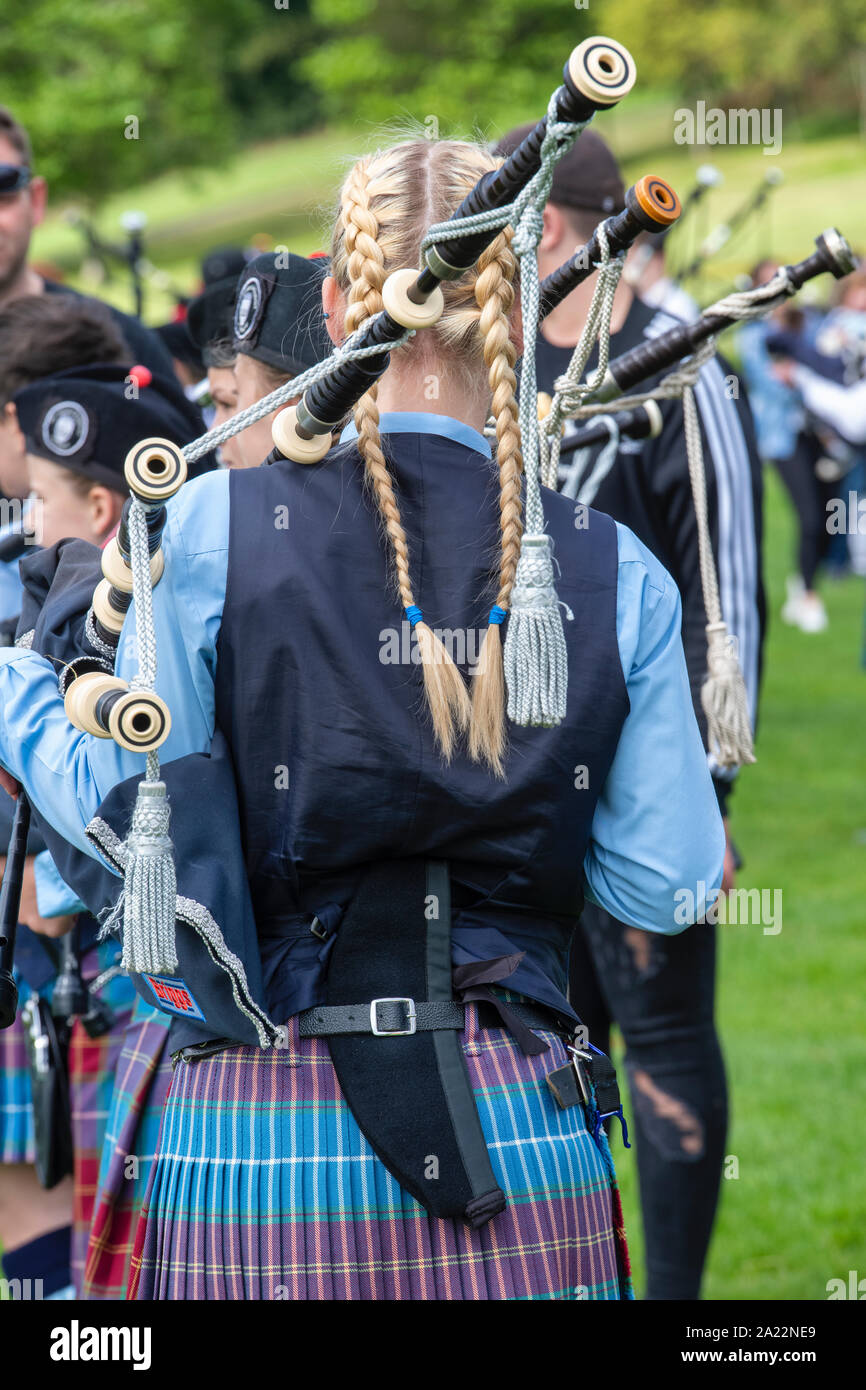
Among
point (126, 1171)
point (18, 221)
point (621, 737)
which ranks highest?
point (18, 221)

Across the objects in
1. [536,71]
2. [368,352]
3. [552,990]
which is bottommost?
[552,990]

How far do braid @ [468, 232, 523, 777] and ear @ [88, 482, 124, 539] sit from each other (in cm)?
108

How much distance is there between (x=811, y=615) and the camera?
12.0 meters

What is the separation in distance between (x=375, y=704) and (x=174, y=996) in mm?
378

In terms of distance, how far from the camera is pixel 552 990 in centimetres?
175

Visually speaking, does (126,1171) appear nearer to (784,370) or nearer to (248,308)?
(248,308)

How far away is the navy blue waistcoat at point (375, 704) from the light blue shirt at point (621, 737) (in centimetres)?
2

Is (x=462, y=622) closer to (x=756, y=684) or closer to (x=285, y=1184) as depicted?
(x=285, y=1184)

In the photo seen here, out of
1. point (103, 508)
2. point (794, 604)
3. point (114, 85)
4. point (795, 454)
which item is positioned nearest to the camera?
point (103, 508)

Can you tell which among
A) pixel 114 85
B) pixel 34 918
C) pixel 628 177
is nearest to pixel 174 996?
pixel 34 918

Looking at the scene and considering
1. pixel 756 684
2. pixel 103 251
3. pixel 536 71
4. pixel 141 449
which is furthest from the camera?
pixel 536 71

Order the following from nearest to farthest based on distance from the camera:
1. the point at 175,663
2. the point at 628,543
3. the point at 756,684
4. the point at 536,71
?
the point at 175,663, the point at 628,543, the point at 756,684, the point at 536,71
